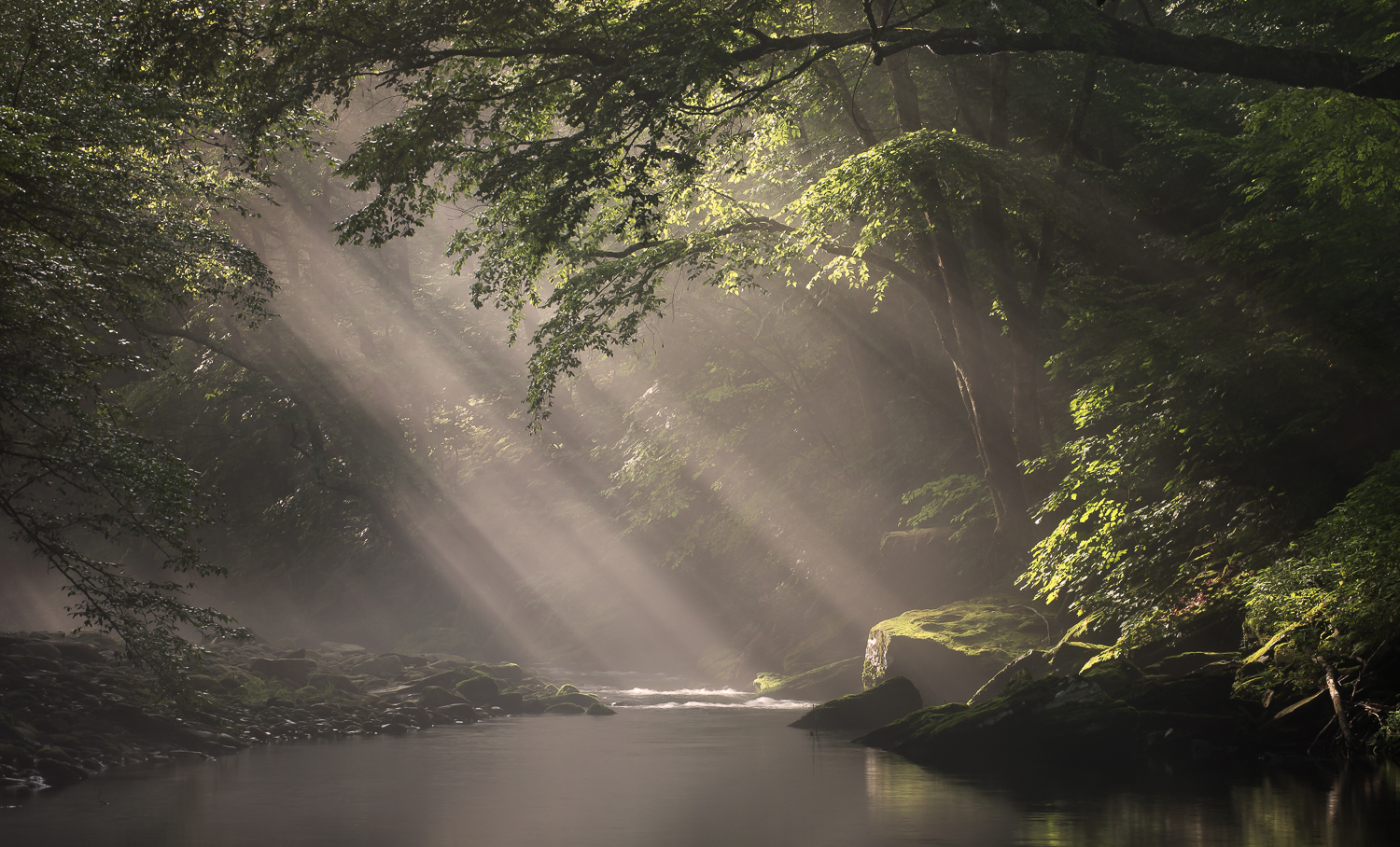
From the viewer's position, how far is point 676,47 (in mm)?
10977

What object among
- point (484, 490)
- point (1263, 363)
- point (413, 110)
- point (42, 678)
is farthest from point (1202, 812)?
point (484, 490)

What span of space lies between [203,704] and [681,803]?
823 cm

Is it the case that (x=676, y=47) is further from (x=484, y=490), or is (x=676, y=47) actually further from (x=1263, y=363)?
(x=484, y=490)

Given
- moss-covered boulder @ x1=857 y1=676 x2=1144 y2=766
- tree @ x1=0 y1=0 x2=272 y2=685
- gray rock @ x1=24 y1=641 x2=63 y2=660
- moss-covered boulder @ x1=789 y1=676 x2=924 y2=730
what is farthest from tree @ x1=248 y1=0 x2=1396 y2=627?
gray rock @ x1=24 y1=641 x2=63 y2=660

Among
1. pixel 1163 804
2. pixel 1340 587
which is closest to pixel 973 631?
pixel 1163 804

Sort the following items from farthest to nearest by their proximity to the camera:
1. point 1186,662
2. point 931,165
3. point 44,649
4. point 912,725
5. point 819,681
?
point 819,681 → point 44,649 → point 931,165 → point 912,725 → point 1186,662

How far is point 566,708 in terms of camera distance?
2094 centimetres

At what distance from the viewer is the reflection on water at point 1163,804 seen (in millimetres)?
8133

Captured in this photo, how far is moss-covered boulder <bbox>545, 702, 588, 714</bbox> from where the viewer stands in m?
20.8

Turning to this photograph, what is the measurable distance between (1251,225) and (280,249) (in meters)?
30.4

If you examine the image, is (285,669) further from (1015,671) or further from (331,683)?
(1015,671)

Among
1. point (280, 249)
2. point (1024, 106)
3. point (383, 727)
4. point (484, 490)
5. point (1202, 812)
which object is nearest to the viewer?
point (1202, 812)

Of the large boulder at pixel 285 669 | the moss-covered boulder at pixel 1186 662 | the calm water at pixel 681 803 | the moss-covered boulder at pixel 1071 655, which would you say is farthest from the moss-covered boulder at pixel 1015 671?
the large boulder at pixel 285 669

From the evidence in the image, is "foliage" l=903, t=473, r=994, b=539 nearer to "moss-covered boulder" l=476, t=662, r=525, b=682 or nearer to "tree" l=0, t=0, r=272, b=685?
"moss-covered boulder" l=476, t=662, r=525, b=682
